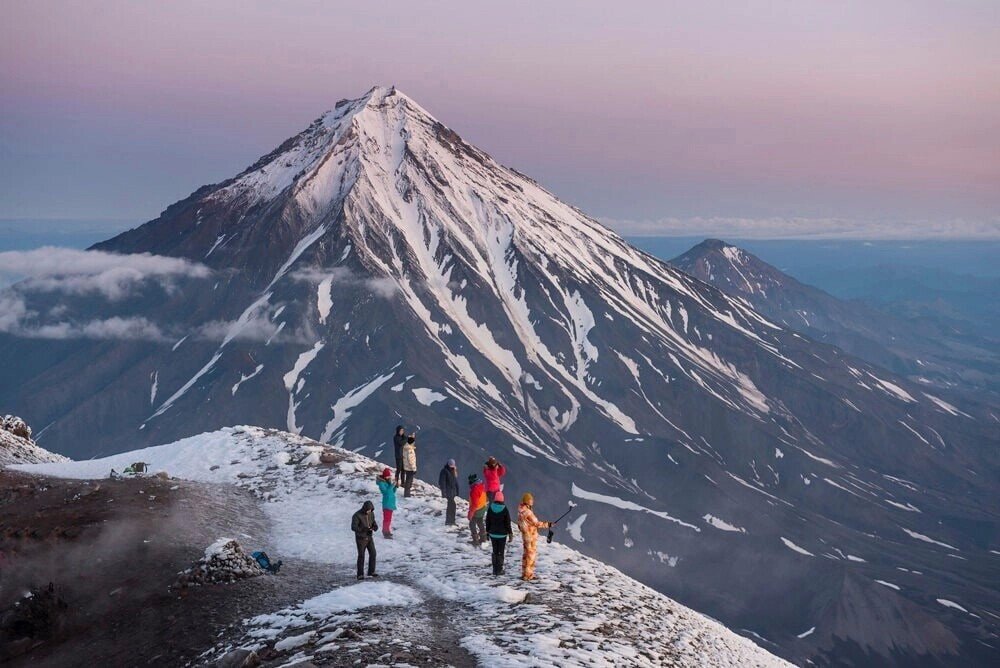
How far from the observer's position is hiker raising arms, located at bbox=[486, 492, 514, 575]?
978 inches

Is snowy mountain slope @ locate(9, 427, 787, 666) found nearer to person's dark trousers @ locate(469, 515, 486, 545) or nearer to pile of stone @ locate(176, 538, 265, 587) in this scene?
person's dark trousers @ locate(469, 515, 486, 545)

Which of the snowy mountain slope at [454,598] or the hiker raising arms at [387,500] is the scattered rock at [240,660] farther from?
the hiker raising arms at [387,500]

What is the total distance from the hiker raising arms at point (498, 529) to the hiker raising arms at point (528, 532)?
508 mm

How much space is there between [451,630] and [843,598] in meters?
197

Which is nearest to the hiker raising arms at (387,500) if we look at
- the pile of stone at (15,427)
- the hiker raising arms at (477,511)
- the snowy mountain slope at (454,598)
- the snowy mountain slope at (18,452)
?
the snowy mountain slope at (454,598)

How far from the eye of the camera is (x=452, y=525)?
3173cm

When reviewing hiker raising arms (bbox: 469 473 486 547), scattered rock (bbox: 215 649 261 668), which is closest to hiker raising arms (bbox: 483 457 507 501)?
hiker raising arms (bbox: 469 473 486 547)

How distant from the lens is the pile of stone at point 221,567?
24.1 meters

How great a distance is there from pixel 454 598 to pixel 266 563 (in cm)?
694

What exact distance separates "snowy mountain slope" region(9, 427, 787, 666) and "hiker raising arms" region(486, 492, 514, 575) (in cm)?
61

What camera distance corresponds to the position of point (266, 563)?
25938mm

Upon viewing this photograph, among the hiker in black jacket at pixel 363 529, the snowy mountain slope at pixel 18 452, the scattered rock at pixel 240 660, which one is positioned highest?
the hiker in black jacket at pixel 363 529

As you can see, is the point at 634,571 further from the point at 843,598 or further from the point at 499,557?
the point at 499,557

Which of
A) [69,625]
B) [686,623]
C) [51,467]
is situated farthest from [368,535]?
[51,467]
